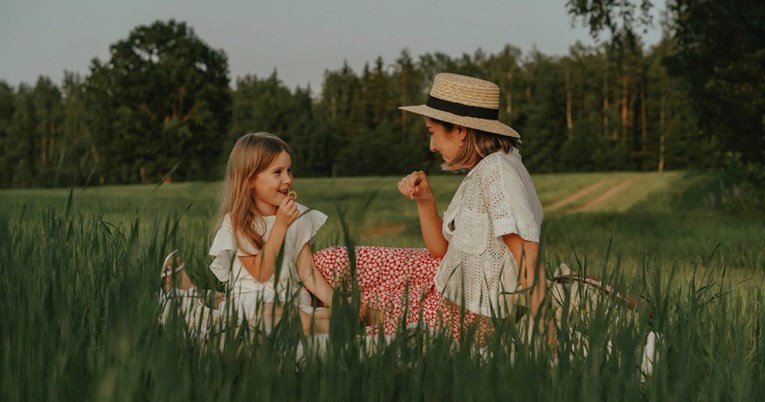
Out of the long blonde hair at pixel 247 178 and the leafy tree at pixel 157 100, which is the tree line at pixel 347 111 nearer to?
the leafy tree at pixel 157 100

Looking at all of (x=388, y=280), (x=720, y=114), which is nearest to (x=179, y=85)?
(x=720, y=114)

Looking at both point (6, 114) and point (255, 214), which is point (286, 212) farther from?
point (6, 114)

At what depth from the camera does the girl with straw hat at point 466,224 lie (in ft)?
14.3

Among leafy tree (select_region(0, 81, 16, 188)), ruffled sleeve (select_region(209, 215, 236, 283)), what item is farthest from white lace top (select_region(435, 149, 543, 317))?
leafy tree (select_region(0, 81, 16, 188))

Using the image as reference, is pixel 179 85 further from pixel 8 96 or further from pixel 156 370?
pixel 156 370

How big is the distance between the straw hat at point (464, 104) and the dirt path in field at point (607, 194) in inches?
993

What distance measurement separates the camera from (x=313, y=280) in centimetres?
487

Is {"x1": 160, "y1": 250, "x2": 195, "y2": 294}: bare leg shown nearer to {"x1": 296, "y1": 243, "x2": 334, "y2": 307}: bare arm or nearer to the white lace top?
{"x1": 296, "y1": 243, "x2": 334, "y2": 307}: bare arm

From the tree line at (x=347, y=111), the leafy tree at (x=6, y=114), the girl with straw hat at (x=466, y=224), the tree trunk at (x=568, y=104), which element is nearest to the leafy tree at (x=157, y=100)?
the tree line at (x=347, y=111)

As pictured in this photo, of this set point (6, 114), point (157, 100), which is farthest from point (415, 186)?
point (6, 114)

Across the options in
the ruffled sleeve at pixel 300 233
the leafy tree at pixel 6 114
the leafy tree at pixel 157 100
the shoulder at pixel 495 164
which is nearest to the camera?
the shoulder at pixel 495 164

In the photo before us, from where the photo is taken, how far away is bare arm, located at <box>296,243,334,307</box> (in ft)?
15.8

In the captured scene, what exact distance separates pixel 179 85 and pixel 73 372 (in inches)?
2249

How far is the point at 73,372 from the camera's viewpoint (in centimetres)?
257
